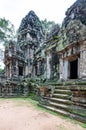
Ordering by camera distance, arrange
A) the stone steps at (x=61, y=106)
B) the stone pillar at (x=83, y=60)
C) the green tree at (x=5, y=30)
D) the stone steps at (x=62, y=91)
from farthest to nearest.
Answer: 1. the green tree at (x=5, y=30)
2. the stone pillar at (x=83, y=60)
3. the stone steps at (x=62, y=91)
4. the stone steps at (x=61, y=106)

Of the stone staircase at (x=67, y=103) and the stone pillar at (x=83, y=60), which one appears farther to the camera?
the stone pillar at (x=83, y=60)

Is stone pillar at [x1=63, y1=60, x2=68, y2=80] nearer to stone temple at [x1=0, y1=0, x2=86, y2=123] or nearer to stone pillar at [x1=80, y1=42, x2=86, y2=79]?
stone temple at [x1=0, y1=0, x2=86, y2=123]

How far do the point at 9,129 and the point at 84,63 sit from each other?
647cm

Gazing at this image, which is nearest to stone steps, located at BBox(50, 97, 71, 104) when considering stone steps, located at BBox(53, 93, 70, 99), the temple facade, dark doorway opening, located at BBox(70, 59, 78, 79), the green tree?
stone steps, located at BBox(53, 93, 70, 99)

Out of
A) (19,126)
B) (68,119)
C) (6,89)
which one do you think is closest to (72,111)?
(68,119)

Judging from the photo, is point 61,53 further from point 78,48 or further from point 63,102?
point 63,102

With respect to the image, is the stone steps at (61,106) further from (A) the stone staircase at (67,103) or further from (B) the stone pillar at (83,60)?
(B) the stone pillar at (83,60)

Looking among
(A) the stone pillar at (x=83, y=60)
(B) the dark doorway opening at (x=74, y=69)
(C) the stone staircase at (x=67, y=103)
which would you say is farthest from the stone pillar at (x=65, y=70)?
(C) the stone staircase at (x=67, y=103)

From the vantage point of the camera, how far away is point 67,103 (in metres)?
6.54

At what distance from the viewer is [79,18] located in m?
10.8

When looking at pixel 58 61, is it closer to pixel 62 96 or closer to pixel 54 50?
pixel 54 50

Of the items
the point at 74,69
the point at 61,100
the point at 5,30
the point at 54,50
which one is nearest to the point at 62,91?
the point at 61,100

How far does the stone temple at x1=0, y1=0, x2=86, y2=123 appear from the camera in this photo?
6457 mm

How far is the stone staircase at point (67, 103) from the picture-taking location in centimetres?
543
